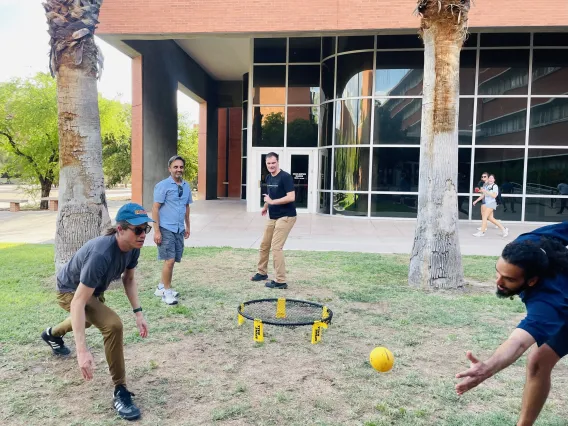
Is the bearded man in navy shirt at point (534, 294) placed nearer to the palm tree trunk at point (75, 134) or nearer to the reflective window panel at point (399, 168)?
the palm tree trunk at point (75, 134)

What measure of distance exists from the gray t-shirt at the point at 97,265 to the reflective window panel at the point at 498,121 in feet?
50.7

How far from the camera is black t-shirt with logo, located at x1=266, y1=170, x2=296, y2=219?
274 inches

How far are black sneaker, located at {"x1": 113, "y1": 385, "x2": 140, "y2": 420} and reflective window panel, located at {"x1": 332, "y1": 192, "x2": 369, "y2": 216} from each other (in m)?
14.2

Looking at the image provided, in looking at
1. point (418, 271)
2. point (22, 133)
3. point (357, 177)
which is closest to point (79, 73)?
point (418, 271)

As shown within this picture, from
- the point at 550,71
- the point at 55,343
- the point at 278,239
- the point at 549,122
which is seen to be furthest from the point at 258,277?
the point at 550,71

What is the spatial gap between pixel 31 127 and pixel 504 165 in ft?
63.1

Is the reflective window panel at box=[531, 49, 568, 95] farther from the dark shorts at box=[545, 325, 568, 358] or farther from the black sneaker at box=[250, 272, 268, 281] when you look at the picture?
the dark shorts at box=[545, 325, 568, 358]

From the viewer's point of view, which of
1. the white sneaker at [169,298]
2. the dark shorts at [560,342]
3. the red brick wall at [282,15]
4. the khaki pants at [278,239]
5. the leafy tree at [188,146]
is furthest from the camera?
the leafy tree at [188,146]

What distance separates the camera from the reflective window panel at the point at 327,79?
18028mm

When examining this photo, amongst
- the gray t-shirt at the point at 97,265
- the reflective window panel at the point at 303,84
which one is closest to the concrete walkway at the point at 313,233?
the reflective window panel at the point at 303,84

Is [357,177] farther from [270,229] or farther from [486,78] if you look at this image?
[270,229]

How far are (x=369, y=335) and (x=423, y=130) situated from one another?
3.50m

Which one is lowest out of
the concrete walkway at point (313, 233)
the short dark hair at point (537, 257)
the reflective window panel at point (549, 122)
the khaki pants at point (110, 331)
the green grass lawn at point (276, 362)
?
the green grass lawn at point (276, 362)

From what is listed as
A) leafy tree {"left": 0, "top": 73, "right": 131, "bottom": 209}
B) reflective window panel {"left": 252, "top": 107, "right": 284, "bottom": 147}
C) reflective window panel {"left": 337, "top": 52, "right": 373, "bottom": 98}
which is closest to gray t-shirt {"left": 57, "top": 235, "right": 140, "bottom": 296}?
reflective window panel {"left": 337, "top": 52, "right": 373, "bottom": 98}
